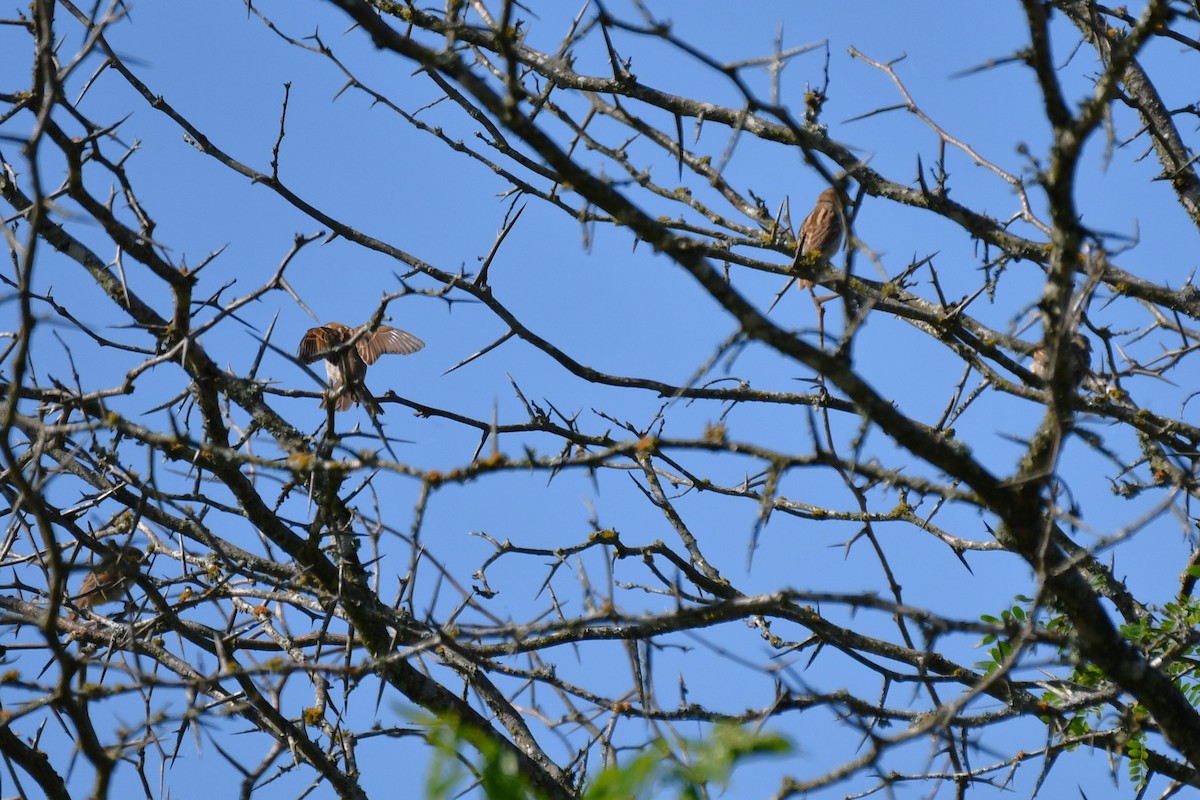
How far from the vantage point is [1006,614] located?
15.4 feet

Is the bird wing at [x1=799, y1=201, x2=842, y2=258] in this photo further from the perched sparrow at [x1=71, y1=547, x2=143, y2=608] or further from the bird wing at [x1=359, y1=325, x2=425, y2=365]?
the perched sparrow at [x1=71, y1=547, x2=143, y2=608]

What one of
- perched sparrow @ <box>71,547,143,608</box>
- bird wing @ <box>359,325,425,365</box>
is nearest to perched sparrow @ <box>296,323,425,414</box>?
bird wing @ <box>359,325,425,365</box>

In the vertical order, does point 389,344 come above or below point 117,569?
above

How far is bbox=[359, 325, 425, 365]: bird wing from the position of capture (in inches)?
298

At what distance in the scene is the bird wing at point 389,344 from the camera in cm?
757

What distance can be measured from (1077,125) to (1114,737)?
9.16ft

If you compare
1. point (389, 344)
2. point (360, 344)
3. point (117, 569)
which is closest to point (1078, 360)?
point (389, 344)

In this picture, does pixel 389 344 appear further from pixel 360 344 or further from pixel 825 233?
pixel 825 233

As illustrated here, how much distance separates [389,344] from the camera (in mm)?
7602

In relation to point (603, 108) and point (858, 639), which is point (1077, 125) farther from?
point (603, 108)

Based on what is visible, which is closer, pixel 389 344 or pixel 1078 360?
pixel 1078 360

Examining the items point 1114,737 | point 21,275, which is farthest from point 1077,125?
point 1114,737

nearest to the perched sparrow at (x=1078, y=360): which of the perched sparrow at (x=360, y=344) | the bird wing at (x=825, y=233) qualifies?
the bird wing at (x=825, y=233)

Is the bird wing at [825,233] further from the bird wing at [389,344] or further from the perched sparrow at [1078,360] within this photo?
the bird wing at [389,344]
